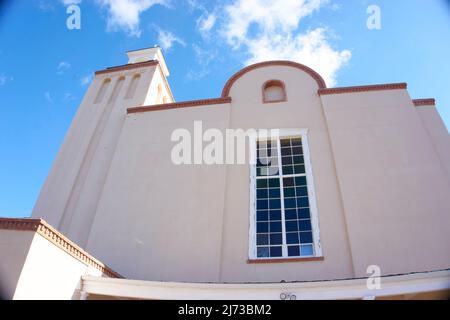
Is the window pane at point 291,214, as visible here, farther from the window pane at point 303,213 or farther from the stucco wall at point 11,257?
the stucco wall at point 11,257

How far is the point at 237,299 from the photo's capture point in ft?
20.4

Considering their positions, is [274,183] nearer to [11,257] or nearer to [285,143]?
[285,143]

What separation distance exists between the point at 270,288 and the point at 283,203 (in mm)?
3613

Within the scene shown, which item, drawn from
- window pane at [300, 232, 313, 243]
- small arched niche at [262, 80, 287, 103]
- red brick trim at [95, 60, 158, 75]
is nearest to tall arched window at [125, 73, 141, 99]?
red brick trim at [95, 60, 158, 75]

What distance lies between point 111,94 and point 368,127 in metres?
10.4

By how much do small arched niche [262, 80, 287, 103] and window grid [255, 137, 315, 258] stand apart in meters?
1.99

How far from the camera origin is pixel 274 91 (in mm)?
12727

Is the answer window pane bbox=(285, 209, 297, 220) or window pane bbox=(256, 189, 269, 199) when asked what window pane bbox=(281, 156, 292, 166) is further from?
window pane bbox=(285, 209, 297, 220)

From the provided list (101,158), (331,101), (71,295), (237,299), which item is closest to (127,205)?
(101,158)

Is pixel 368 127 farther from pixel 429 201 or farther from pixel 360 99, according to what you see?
pixel 429 201

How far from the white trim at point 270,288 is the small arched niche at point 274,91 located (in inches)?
293

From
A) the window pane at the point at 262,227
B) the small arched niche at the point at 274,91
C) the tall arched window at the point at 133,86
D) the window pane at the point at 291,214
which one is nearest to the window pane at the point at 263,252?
the window pane at the point at 262,227

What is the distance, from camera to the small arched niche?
12.3 metres

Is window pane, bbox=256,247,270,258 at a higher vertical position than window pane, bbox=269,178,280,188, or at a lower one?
lower
